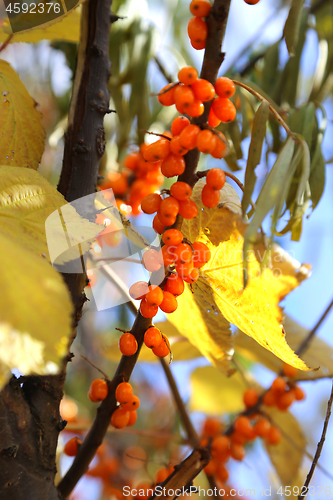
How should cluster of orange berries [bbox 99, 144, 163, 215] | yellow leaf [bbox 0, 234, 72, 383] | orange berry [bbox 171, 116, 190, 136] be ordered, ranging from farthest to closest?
cluster of orange berries [bbox 99, 144, 163, 215]
orange berry [bbox 171, 116, 190, 136]
yellow leaf [bbox 0, 234, 72, 383]

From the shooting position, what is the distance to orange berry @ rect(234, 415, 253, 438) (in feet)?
2.20

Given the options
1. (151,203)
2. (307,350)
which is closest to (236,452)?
(307,350)

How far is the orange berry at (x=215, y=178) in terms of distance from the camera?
0.93 feet

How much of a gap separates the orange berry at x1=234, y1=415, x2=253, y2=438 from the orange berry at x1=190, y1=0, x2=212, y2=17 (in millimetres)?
647

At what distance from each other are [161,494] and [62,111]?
2.27ft

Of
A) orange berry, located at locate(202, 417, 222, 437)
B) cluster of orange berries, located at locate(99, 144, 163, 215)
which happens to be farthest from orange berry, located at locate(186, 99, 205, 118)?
orange berry, located at locate(202, 417, 222, 437)

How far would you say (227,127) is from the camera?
1.75 feet

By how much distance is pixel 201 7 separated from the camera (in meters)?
0.26

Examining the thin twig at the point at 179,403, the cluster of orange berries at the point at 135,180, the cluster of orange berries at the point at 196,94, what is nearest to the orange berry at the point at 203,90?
the cluster of orange berries at the point at 196,94

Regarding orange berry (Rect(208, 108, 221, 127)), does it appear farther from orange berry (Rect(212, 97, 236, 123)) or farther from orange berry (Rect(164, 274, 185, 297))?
orange berry (Rect(164, 274, 185, 297))

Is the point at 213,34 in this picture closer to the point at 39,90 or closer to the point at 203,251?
the point at 203,251

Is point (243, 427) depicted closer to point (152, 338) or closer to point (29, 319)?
point (152, 338)

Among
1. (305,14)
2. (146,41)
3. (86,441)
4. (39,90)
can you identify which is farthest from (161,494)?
(39,90)

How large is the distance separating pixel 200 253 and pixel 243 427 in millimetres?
488
